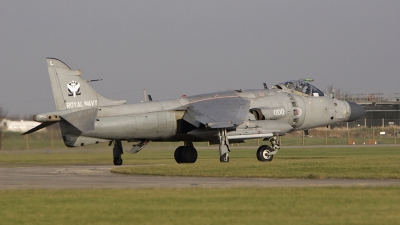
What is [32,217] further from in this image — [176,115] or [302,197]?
[176,115]

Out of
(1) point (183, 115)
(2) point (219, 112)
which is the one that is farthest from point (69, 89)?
(2) point (219, 112)

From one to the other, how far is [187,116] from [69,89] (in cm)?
531

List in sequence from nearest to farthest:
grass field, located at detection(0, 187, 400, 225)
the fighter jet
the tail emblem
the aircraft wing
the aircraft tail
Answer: grass field, located at detection(0, 187, 400, 225) < the fighter jet < the aircraft tail < the tail emblem < the aircraft wing

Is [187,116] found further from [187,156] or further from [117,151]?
[117,151]

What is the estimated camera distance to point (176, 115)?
30.3 metres

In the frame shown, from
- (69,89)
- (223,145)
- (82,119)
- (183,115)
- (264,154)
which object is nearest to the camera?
(82,119)

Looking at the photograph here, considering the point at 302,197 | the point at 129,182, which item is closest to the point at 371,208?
the point at 302,197

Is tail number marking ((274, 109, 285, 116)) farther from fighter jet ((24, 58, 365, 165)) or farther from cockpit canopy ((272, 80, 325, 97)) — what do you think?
cockpit canopy ((272, 80, 325, 97))

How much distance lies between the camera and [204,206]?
44.2 ft

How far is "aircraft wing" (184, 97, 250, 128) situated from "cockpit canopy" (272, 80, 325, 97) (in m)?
3.07

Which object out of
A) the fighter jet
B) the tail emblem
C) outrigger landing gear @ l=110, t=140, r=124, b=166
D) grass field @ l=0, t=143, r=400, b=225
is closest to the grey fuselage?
the fighter jet

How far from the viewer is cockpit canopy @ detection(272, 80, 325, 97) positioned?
33438 mm

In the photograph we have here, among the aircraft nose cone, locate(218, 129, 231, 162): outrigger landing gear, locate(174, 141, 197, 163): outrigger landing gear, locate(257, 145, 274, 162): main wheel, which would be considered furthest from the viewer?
the aircraft nose cone

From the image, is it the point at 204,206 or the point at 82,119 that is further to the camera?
the point at 82,119
